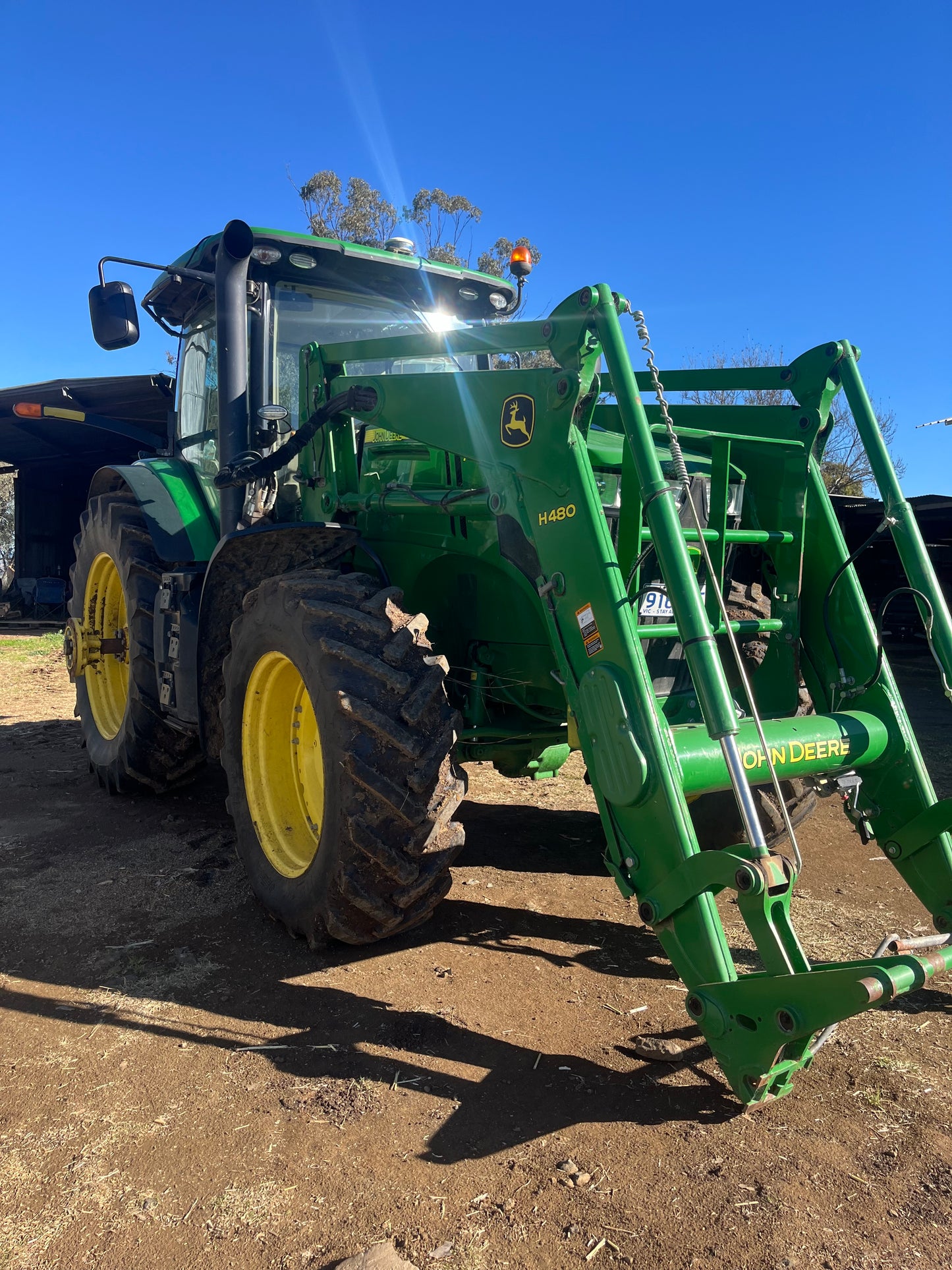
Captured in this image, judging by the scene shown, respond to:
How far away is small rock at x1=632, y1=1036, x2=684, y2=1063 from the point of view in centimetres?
273

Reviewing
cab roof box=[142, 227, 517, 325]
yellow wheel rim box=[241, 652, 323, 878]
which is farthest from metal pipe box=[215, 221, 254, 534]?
yellow wheel rim box=[241, 652, 323, 878]

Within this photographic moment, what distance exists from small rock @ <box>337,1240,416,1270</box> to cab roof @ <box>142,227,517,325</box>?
3971 millimetres

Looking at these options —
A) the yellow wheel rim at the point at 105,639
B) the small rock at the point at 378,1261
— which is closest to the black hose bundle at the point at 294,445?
the yellow wheel rim at the point at 105,639

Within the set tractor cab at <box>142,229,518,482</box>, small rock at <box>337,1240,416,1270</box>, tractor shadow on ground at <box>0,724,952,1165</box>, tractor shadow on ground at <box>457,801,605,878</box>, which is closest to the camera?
small rock at <box>337,1240,416,1270</box>

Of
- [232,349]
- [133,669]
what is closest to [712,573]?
[232,349]

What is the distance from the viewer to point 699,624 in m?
2.48

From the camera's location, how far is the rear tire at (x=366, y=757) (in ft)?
10.0

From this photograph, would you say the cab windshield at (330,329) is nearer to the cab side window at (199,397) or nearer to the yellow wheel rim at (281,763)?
the cab side window at (199,397)

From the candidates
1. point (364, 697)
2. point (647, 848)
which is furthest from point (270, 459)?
point (647, 848)

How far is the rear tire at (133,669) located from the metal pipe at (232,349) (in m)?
0.81

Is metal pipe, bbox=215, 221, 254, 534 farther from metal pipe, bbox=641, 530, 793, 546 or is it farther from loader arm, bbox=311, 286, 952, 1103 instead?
metal pipe, bbox=641, 530, 793, 546

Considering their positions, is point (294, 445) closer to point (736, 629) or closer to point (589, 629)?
point (589, 629)

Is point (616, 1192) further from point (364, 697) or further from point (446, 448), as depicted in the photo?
point (446, 448)

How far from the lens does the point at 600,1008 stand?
308 centimetres
